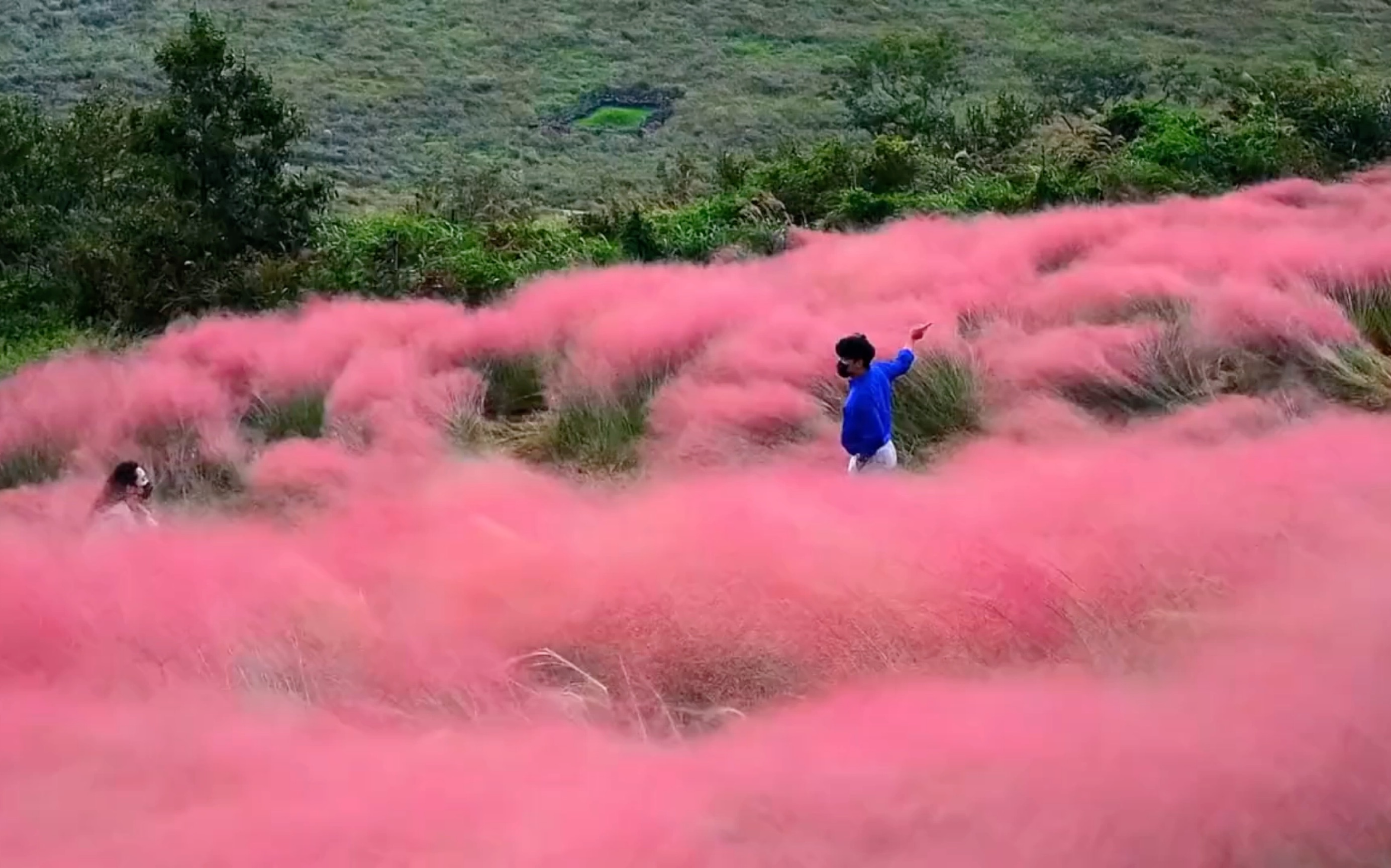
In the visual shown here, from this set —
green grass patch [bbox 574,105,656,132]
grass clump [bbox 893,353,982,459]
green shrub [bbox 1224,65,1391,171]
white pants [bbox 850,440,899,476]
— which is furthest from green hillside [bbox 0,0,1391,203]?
white pants [bbox 850,440,899,476]

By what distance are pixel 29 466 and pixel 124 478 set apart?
2.73m

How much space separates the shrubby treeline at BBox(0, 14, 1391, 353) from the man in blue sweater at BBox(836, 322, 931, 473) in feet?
22.4

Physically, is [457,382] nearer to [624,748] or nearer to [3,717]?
[3,717]

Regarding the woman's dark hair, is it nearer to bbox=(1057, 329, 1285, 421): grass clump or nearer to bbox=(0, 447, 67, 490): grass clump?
bbox=(0, 447, 67, 490): grass clump

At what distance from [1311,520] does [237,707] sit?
3.37m

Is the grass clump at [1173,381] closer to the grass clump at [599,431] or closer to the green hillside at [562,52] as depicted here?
the grass clump at [599,431]

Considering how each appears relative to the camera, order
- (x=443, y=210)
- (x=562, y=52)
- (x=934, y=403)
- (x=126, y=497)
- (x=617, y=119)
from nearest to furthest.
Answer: (x=126, y=497) < (x=934, y=403) < (x=443, y=210) < (x=617, y=119) < (x=562, y=52)

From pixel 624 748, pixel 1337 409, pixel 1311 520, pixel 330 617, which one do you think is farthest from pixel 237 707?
pixel 1337 409

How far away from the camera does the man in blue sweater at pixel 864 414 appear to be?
6555mm

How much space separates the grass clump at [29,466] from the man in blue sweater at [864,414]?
5.77 m

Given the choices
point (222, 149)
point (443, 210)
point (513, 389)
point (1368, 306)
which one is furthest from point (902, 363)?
point (443, 210)

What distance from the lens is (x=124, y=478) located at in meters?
7.04

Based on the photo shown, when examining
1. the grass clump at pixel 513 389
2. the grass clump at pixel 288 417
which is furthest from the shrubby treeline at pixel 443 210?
the grass clump at pixel 288 417

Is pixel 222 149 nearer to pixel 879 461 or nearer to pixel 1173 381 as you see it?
pixel 879 461
